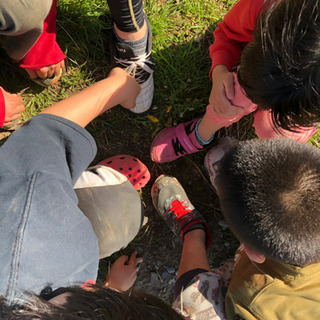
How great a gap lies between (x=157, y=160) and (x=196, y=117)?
39cm

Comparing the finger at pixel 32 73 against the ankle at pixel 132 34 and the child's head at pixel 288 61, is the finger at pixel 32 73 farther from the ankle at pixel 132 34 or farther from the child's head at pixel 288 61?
the child's head at pixel 288 61

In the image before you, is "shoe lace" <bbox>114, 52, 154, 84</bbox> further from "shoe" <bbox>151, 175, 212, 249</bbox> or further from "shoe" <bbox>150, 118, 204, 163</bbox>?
"shoe" <bbox>151, 175, 212, 249</bbox>

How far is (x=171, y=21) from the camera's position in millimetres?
2078

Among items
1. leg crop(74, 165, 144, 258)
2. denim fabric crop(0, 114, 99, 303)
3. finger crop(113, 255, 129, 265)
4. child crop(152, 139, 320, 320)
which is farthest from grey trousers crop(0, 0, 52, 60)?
finger crop(113, 255, 129, 265)

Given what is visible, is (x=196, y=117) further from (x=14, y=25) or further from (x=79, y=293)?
(x=79, y=293)

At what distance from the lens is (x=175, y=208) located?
201 cm

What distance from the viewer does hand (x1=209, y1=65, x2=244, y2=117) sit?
1.47 m

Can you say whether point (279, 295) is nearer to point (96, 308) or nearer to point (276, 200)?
point (276, 200)

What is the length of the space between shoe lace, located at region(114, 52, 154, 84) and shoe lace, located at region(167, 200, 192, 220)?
82cm

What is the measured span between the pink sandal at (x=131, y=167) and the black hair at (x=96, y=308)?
0.94 m

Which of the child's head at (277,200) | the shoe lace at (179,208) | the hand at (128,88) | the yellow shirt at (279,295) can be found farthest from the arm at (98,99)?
the yellow shirt at (279,295)

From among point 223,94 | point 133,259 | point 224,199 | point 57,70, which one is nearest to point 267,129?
point 223,94

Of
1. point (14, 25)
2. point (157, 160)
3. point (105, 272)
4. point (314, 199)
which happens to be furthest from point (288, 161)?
point (105, 272)

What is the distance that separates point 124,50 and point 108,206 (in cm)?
93
